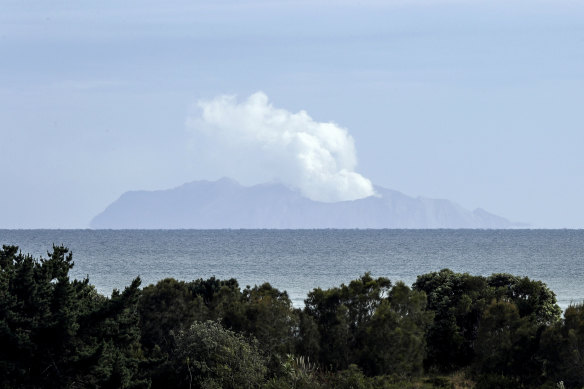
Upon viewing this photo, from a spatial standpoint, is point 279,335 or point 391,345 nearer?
point 391,345

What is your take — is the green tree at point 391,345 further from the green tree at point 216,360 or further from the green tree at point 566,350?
the green tree at point 566,350

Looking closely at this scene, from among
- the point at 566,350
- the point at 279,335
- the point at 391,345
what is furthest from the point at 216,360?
the point at 566,350

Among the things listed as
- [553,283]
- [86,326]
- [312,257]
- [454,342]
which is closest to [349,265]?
[312,257]

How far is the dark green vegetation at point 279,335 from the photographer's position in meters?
23.0

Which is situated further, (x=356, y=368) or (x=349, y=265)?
A: (x=349, y=265)

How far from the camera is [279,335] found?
2645 centimetres

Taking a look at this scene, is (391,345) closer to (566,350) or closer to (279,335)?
(279,335)

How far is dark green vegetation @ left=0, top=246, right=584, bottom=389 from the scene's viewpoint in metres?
23.0

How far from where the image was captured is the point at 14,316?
22547 mm

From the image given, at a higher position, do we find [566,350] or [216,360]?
[566,350]

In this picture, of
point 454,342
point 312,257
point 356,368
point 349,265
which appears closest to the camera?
point 356,368

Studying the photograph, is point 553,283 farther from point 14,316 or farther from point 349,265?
point 14,316

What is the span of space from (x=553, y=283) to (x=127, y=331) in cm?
5700

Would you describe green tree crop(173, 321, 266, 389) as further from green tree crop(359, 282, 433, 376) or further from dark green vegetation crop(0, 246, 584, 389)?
green tree crop(359, 282, 433, 376)
